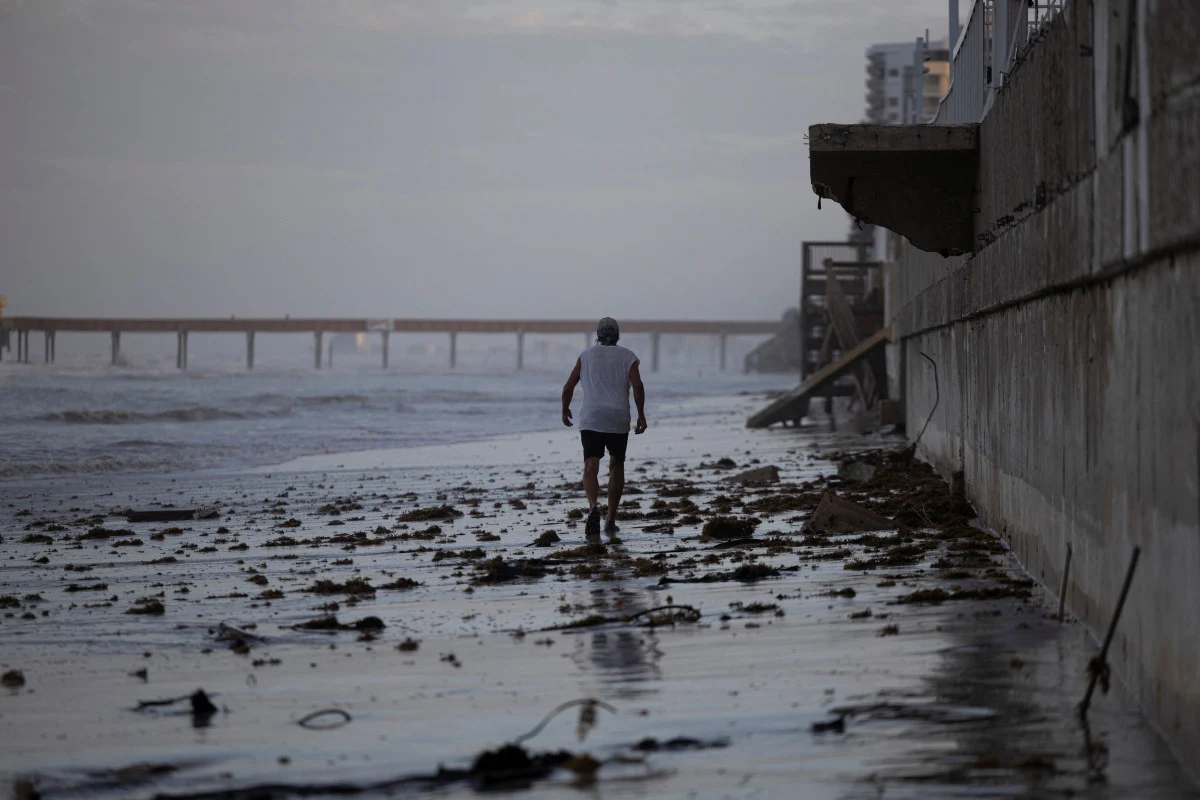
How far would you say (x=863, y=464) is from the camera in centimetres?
1459

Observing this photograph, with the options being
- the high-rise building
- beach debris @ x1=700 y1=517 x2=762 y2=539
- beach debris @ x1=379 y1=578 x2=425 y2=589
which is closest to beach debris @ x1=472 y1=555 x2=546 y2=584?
beach debris @ x1=379 y1=578 x2=425 y2=589

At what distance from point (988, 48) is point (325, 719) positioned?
23.8 ft

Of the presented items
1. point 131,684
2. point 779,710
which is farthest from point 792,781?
point 131,684

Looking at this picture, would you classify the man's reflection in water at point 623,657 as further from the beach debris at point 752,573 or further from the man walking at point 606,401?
the man walking at point 606,401

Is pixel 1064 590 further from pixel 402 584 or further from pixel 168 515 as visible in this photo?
pixel 168 515

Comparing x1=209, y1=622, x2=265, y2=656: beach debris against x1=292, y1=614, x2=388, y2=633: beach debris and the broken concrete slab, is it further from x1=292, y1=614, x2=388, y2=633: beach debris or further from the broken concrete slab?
the broken concrete slab

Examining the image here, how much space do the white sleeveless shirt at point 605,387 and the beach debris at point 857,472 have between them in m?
3.94

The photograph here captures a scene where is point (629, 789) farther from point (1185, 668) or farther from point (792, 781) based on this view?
point (1185, 668)

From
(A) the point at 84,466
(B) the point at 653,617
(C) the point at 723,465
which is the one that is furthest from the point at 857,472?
(A) the point at 84,466

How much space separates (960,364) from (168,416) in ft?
90.0

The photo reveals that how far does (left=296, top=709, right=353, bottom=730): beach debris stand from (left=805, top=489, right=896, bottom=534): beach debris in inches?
215

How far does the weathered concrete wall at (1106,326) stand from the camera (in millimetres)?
3896

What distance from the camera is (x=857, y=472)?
47.0 ft

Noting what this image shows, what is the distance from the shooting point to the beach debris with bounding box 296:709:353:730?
15.4 ft
